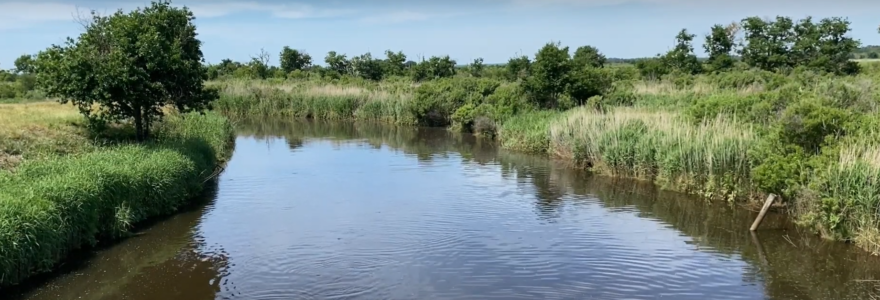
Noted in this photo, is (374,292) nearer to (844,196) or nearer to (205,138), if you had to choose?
(844,196)

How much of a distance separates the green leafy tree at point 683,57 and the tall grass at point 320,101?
1765 centimetres

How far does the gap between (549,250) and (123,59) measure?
36.1ft

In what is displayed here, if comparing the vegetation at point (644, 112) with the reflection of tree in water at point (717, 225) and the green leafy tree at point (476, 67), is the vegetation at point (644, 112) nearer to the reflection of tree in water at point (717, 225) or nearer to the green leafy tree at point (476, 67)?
the reflection of tree in water at point (717, 225)

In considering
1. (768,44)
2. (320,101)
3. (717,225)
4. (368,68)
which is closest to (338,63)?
(368,68)

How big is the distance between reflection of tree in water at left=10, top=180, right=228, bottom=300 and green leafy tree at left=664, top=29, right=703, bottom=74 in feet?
124

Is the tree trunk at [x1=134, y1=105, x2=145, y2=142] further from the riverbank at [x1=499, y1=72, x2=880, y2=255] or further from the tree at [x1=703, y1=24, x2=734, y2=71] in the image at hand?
the tree at [x1=703, y1=24, x2=734, y2=71]

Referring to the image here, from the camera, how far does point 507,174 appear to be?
20688 mm

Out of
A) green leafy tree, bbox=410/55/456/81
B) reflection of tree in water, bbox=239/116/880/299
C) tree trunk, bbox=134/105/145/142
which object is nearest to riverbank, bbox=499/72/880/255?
reflection of tree in water, bbox=239/116/880/299

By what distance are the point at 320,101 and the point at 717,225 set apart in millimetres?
31517

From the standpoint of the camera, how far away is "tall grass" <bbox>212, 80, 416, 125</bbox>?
39.7m

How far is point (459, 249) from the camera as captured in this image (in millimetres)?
12148

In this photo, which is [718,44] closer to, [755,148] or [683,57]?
[683,57]

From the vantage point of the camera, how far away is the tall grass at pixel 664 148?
51.4 feet

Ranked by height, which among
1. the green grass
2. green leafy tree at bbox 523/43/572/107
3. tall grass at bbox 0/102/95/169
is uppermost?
green leafy tree at bbox 523/43/572/107
